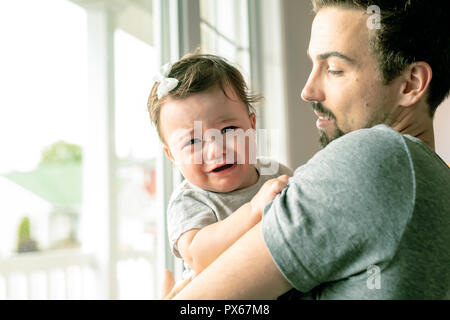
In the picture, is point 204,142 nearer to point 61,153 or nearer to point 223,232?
point 223,232

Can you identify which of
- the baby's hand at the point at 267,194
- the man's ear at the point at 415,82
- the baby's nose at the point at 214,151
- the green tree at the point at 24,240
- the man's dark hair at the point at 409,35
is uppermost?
the man's dark hair at the point at 409,35

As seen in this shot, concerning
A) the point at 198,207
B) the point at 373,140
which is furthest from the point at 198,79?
the point at 373,140

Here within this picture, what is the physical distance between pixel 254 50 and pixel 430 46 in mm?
1840

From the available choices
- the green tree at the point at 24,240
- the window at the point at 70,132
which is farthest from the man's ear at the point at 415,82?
the green tree at the point at 24,240

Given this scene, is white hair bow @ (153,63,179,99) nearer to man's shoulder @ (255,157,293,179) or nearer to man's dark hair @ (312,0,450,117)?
man's shoulder @ (255,157,293,179)

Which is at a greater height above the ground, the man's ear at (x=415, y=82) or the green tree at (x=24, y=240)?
the man's ear at (x=415, y=82)

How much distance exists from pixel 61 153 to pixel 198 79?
3.81 metres

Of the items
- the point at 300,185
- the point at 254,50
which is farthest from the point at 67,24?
the point at 300,185

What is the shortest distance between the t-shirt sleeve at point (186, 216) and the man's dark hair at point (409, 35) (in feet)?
1.70

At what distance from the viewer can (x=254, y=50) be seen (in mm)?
2828

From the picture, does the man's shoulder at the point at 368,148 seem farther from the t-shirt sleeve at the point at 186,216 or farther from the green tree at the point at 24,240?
the green tree at the point at 24,240

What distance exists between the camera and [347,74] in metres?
1.07

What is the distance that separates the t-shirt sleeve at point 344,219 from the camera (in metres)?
0.64

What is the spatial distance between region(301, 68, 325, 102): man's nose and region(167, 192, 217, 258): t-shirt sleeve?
369 mm
